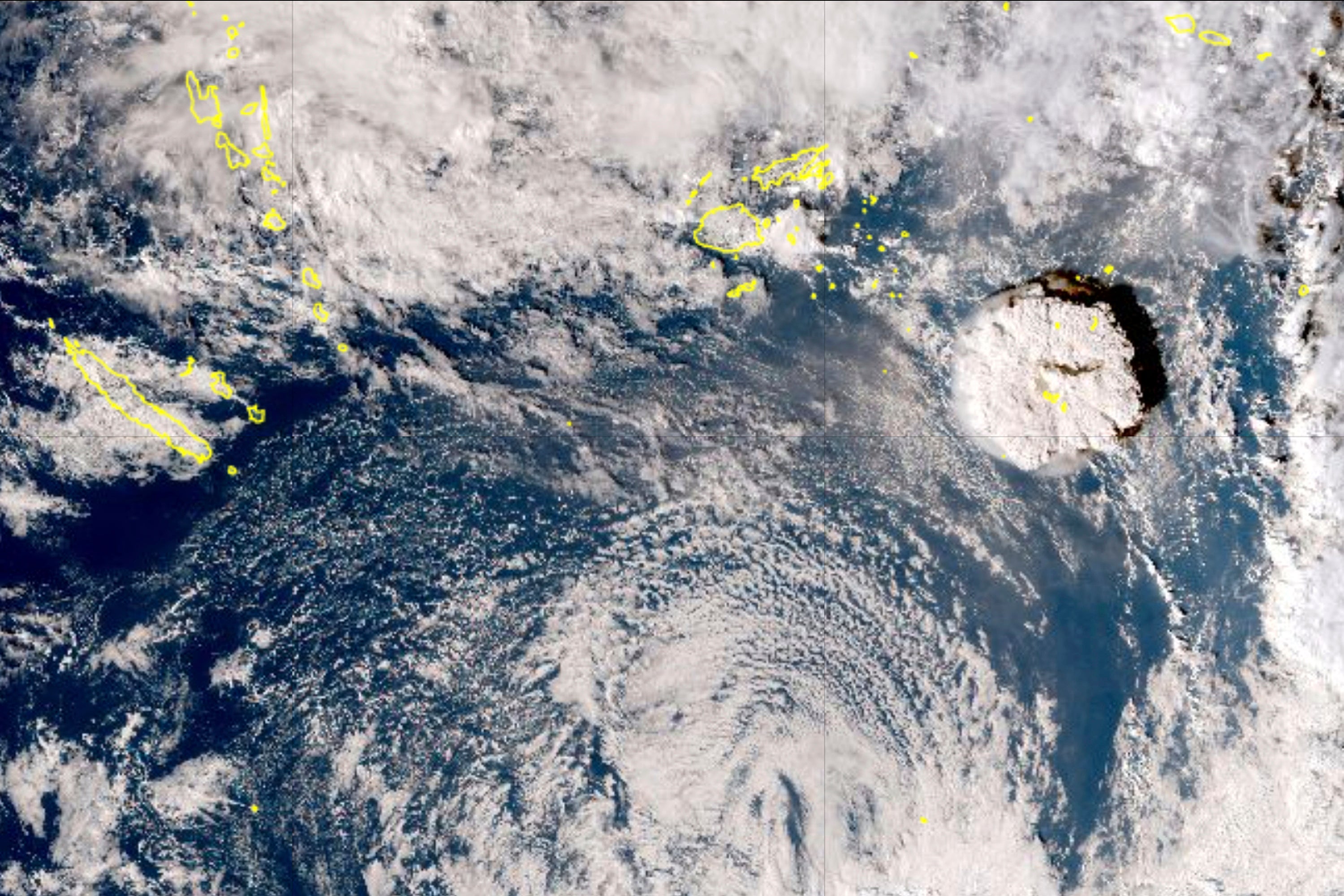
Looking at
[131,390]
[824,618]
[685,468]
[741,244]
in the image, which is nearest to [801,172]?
[741,244]

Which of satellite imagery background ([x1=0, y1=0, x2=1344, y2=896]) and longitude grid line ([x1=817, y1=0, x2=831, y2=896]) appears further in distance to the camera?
longitude grid line ([x1=817, y1=0, x2=831, y2=896])

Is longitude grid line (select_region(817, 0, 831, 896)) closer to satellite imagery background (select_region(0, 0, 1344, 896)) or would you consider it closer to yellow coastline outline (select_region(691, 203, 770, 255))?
satellite imagery background (select_region(0, 0, 1344, 896))

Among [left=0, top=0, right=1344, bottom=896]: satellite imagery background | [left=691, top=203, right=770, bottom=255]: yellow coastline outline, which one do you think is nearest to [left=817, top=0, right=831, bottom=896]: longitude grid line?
[left=0, top=0, right=1344, bottom=896]: satellite imagery background

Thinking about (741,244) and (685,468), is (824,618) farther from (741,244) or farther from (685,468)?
(741,244)

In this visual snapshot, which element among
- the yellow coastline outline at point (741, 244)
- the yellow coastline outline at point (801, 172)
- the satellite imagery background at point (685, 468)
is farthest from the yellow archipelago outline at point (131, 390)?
the yellow coastline outline at point (801, 172)

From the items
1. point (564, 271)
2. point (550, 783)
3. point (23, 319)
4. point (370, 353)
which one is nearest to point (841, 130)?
point (564, 271)

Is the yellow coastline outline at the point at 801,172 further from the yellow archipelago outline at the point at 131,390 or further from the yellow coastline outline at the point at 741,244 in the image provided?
the yellow archipelago outline at the point at 131,390

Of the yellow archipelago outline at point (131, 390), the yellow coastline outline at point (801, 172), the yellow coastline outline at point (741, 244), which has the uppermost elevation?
the yellow coastline outline at point (801, 172)
